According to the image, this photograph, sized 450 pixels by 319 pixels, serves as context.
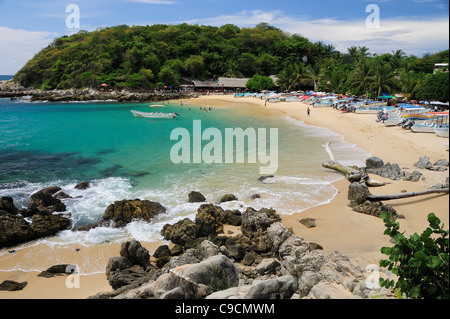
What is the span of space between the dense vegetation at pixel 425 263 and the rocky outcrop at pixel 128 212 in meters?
9.49

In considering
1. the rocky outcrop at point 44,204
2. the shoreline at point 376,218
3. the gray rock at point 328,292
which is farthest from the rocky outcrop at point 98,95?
the gray rock at point 328,292

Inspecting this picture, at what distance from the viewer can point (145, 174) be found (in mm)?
18000

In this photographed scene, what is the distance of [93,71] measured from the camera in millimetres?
81938

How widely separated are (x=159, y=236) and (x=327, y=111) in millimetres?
37435

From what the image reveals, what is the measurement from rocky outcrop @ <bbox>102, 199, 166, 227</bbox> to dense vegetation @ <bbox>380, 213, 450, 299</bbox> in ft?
31.1

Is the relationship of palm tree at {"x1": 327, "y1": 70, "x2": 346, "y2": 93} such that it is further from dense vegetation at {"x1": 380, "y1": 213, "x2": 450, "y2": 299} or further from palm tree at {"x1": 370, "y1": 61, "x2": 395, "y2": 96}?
dense vegetation at {"x1": 380, "y1": 213, "x2": 450, "y2": 299}

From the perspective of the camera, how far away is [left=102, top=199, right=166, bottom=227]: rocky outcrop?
11.9 meters

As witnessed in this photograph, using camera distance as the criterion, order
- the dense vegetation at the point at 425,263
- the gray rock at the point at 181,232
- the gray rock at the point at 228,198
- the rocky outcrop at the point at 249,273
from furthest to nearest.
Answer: the gray rock at the point at 228,198 < the gray rock at the point at 181,232 < the rocky outcrop at the point at 249,273 < the dense vegetation at the point at 425,263

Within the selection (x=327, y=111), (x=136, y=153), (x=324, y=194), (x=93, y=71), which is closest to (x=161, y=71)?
(x=93, y=71)


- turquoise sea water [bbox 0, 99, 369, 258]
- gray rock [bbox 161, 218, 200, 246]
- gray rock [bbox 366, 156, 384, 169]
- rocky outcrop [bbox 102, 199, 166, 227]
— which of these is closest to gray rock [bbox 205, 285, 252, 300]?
gray rock [bbox 161, 218, 200, 246]

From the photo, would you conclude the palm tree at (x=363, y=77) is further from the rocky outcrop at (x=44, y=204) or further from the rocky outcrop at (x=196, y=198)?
the rocky outcrop at (x=44, y=204)

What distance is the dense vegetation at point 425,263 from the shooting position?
12.2 ft
